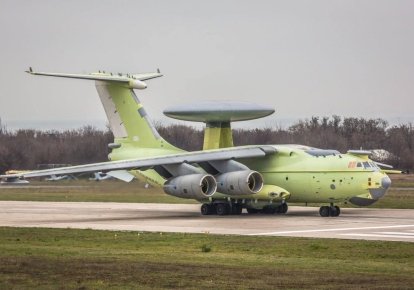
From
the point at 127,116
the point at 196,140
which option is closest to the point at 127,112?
the point at 127,116

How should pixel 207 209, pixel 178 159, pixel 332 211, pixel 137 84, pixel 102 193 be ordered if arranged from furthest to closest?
pixel 102 193, pixel 137 84, pixel 207 209, pixel 178 159, pixel 332 211

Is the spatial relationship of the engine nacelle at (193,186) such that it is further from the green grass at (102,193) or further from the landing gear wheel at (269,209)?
the green grass at (102,193)

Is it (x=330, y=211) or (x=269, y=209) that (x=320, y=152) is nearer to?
(x=330, y=211)

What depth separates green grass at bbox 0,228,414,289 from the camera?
16312 mm

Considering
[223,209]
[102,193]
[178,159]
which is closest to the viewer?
[178,159]

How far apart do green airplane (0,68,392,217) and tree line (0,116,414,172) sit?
15.0 m

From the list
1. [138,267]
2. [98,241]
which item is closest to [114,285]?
[138,267]

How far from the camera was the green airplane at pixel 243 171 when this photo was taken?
114ft

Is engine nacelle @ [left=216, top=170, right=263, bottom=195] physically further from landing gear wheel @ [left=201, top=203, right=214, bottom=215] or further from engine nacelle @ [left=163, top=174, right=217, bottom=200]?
landing gear wheel @ [left=201, top=203, right=214, bottom=215]

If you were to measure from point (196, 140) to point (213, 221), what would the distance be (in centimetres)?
2698

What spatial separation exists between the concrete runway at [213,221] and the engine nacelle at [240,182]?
101 centimetres

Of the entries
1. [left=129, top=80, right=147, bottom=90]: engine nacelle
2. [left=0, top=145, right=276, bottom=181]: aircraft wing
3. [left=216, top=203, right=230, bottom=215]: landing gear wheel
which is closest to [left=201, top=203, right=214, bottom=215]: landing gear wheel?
[left=216, top=203, right=230, bottom=215]: landing gear wheel

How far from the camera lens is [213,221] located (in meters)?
34.0

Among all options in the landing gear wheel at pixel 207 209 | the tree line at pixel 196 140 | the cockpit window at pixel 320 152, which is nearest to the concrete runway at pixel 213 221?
the landing gear wheel at pixel 207 209
